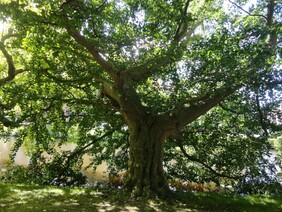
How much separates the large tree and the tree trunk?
0.03 m

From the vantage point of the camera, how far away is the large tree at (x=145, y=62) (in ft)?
22.9

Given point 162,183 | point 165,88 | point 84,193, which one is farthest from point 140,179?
point 165,88

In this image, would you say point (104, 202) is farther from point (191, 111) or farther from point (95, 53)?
point (95, 53)

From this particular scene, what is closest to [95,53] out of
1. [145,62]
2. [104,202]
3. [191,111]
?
[145,62]

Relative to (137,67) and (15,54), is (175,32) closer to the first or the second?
(137,67)

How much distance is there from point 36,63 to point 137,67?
3.07 m

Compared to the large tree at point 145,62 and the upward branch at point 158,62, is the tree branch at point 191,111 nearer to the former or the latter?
the large tree at point 145,62

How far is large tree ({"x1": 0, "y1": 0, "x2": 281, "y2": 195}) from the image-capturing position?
6.98 m

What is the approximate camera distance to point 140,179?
8.53 metres

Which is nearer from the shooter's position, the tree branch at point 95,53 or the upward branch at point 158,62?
the upward branch at point 158,62

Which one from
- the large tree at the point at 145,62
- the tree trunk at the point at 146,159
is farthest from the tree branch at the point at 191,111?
the tree trunk at the point at 146,159

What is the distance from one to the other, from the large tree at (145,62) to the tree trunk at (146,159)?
3 centimetres

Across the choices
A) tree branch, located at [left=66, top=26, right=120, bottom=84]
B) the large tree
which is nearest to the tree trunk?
the large tree

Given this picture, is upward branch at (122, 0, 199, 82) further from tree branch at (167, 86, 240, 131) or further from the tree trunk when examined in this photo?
tree branch at (167, 86, 240, 131)
